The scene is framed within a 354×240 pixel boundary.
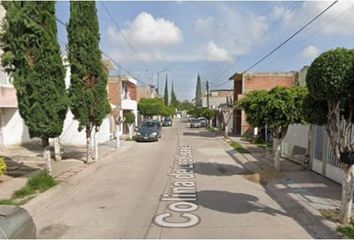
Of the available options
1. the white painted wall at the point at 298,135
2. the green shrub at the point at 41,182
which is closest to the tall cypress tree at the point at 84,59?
the green shrub at the point at 41,182

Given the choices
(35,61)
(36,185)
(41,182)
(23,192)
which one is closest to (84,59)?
(35,61)

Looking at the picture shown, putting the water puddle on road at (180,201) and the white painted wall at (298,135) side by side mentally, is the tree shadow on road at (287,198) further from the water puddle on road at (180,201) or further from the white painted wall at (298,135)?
the water puddle on road at (180,201)

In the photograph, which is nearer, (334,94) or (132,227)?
(334,94)

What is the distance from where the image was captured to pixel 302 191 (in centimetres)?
949

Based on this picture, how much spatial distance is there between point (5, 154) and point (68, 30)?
7.21 meters

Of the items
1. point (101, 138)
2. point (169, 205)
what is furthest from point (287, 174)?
point (101, 138)

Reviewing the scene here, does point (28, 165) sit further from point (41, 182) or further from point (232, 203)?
point (232, 203)

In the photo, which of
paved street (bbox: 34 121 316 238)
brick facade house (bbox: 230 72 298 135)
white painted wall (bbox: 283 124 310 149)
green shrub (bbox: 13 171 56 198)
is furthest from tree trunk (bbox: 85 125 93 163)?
brick facade house (bbox: 230 72 298 135)

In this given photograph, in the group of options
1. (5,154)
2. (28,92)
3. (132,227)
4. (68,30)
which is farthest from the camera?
(5,154)

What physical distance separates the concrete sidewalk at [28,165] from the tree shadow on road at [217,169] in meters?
4.75

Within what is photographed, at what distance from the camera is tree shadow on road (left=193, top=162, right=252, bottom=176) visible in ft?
41.7

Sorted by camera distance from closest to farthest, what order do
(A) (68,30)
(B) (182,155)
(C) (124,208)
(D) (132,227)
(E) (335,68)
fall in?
(E) (335,68) → (D) (132,227) → (C) (124,208) → (A) (68,30) → (B) (182,155)

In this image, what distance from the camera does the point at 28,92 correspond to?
392 inches

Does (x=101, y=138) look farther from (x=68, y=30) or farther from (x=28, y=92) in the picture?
(x=28, y=92)
